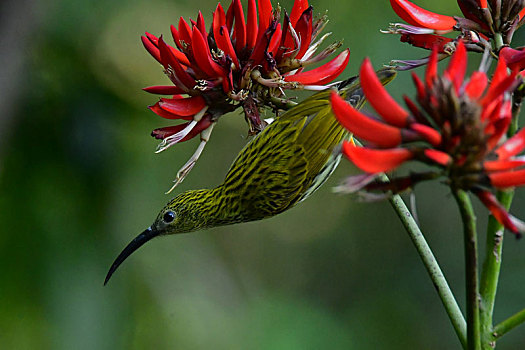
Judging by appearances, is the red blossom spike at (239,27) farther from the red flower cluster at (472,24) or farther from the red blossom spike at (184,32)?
the red flower cluster at (472,24)

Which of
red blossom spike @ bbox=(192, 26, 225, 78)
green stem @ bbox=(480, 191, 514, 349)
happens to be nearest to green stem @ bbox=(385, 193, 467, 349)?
green stem @ bbox=(480, 191, 514, 349)

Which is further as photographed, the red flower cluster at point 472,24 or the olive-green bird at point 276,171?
the olive-green bird at point 276,171

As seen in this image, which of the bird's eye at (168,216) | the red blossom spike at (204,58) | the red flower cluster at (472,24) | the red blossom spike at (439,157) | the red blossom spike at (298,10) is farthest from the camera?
the bird's eye at (168,216)

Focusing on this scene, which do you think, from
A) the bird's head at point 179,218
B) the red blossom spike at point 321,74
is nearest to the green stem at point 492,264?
the red blossom spike at point 321,74

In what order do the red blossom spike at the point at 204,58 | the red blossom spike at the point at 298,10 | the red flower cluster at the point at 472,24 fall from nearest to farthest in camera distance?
the red flower cluster at the point at 472,24 < the red blossom spike at the point at 204,58 < the red blossom spike at the point at 298,10

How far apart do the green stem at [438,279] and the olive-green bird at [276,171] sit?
0.56 m

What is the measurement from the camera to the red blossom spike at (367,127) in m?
1.17

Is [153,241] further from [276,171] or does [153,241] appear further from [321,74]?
[321,74]

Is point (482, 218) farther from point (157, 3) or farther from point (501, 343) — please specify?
point (157, 3)

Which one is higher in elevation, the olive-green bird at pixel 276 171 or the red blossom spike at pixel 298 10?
the red blossom spike at pixel 298 10

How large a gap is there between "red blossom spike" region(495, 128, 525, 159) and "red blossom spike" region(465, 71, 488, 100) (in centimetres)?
9

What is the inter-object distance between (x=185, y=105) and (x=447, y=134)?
957mm

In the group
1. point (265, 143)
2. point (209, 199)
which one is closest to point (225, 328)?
point (209, 199)

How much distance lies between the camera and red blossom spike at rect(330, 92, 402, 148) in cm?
117
